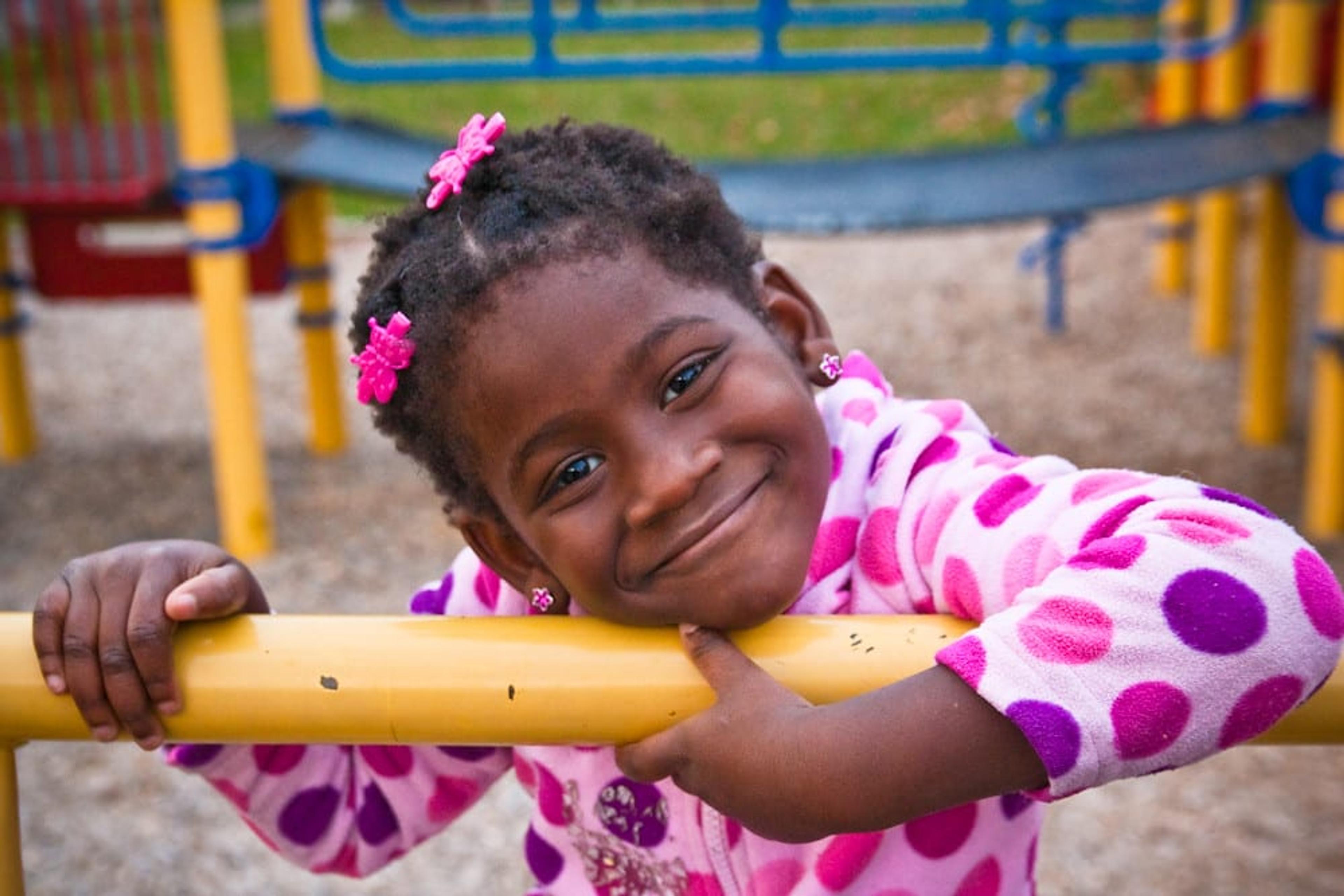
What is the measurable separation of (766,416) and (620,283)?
13 centimetres

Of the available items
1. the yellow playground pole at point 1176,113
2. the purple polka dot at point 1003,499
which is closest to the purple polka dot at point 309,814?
the purple polka dot at point 1003,499

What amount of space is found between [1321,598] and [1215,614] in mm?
61

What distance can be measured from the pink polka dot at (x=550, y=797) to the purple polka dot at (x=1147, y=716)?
0.54 m

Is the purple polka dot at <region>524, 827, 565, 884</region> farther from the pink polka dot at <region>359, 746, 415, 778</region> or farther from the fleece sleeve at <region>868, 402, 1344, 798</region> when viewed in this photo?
the fleece sleeve at <region>868, 402, 1344, 798</region>

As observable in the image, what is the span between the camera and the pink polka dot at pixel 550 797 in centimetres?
118

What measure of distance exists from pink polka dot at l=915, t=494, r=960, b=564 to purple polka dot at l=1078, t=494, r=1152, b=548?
0.46 feet

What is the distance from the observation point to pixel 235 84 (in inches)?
455

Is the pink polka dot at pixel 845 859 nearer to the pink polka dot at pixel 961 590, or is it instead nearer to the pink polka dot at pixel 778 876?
the pink polka dot at pixel 778 876

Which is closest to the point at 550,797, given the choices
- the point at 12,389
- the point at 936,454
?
the point at 936,454

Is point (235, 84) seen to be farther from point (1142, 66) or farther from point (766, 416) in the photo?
point (766, 416)

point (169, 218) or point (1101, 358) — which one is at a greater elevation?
point (169, 218)

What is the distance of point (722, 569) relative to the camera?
3.07ft

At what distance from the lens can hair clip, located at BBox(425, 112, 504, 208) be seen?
106 centimetres

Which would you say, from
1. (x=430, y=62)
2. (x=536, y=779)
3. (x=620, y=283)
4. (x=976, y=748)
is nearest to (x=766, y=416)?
(x=620, y=283)
